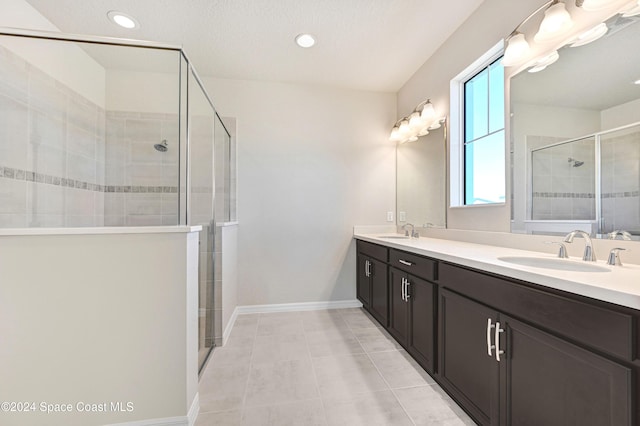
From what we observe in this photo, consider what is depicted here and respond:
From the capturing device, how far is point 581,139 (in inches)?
53.1

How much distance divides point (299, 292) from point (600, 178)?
102 inches

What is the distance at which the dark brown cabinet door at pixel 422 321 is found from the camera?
1658 millimetres

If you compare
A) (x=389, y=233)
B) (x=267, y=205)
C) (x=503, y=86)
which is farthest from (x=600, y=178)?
(x=267, y=205)

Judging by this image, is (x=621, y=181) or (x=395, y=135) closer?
(x=621, y=181)

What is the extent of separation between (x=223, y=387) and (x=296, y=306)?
1399 millimetres

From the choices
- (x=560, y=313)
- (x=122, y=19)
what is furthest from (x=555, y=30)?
(x=122, y=19)

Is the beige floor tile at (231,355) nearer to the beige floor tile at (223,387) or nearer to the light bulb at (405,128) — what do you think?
the beige floor tile at (223,387)

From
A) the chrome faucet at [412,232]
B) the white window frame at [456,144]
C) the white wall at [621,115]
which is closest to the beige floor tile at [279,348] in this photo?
the chrome faucet at [412,232]

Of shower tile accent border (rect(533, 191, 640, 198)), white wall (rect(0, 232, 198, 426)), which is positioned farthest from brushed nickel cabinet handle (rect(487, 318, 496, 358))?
white wall (rect(0, 232, 198, 426))

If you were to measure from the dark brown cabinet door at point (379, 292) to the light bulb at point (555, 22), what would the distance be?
179 cm

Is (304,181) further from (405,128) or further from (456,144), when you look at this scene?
(456,144)

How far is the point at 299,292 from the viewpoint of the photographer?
9.93ft

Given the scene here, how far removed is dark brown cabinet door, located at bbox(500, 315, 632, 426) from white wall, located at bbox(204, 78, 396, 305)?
6.88 feet

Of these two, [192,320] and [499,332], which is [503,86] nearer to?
[499,332]
